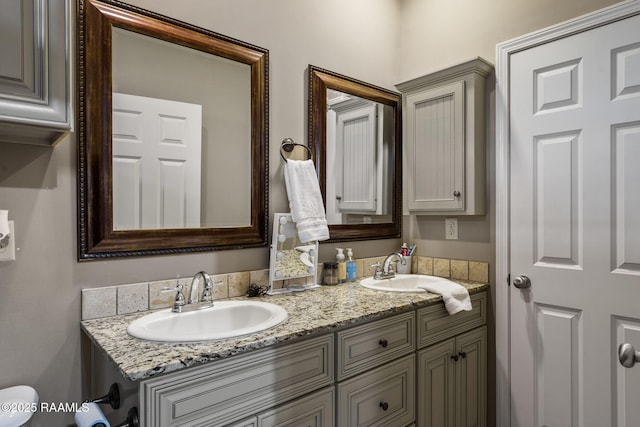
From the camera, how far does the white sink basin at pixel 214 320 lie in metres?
1.29

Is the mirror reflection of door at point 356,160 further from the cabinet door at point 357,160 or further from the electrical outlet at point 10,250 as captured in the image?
the electrical outlet at point 10,250

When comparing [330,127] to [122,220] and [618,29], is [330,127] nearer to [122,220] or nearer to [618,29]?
[122,220]

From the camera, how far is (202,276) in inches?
61.3

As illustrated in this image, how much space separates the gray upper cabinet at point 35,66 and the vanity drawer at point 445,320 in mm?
1529

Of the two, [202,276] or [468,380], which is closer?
[202,276]

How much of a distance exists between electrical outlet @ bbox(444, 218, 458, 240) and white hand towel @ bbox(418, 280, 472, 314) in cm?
44

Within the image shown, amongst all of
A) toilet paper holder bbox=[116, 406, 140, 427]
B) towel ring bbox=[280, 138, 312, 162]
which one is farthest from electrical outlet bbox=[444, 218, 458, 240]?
toilet paper holder bbox=[116, 406, 140, 427]

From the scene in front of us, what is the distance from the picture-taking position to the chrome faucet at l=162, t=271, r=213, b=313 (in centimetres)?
147

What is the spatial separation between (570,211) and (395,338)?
3.35 feet

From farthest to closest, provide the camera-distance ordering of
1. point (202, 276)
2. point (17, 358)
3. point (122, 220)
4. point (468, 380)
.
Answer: point (468, 380) < point (202, 276) < point (122, 220) < point (17, 358)

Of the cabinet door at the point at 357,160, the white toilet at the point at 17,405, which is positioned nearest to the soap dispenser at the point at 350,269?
the cabinet door at the point at 357,160

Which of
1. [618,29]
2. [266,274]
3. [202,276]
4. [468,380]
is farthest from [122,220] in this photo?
[618,29]

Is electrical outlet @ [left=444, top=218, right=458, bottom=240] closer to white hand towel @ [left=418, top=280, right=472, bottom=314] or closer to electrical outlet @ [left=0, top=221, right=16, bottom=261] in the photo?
white hand towel @ [left=418, top=280, right=472, bottom=314]

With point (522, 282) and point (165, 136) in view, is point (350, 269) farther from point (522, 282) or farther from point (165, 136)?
point (165, 136)
